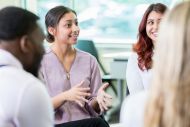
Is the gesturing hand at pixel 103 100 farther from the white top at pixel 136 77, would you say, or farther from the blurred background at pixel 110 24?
the blurred background at pixel 110 24

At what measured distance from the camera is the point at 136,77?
241 cm

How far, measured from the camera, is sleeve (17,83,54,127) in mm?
1234

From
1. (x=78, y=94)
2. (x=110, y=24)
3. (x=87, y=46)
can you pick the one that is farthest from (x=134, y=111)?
(x=110, y=24)

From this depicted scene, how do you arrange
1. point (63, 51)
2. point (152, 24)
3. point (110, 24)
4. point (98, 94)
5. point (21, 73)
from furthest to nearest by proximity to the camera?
point (110, 24) < point (152, 24) < point (63, 51) < point (98, 94) < point (21, 73)

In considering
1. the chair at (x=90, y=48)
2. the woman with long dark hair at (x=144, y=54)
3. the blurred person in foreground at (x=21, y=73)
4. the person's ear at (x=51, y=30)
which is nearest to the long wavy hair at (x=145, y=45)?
the woman with long dark hair at (x=144, y=54)

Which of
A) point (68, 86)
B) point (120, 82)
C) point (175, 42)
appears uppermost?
point (175, 42)

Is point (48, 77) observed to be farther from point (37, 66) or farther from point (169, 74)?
point (169, 74)

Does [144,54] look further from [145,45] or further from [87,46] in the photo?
[87,46]

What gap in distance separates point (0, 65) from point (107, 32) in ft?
10.2

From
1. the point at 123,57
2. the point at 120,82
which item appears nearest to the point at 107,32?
the point at 123,57

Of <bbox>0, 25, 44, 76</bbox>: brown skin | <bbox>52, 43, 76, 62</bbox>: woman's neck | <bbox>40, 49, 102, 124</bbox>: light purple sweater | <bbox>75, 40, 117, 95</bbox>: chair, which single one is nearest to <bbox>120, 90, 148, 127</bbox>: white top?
<bbox>0, 25, 44, 76</bbox>: brown skin

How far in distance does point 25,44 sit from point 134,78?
A: 3.94ft

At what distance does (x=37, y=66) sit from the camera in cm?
141

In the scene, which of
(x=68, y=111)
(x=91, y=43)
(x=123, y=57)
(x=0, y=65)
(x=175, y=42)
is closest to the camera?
(x=175, y=42)
